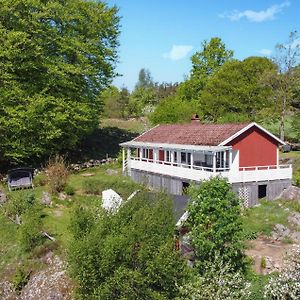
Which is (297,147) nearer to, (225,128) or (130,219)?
(225,128)

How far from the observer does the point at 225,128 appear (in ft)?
105

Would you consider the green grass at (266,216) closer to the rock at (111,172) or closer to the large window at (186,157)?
the large window at (186,157)

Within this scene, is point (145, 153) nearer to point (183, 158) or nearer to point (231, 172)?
point (183, 158)

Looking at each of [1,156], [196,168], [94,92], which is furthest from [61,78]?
[196,168]

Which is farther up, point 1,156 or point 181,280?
point 1,156

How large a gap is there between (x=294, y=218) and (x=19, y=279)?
16.0m

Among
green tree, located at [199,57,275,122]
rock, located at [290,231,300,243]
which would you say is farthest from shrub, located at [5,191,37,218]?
green tree, located at [199,57,275,122]

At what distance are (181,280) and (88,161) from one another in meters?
28.8

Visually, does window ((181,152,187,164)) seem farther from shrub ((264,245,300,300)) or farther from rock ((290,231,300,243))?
shrub ((264,245,300,300))

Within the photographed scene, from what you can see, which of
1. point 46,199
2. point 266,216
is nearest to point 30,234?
point 46,199

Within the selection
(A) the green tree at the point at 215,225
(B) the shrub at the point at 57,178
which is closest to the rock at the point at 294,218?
(A) the green tree at the point at 215,225

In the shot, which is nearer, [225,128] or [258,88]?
[225,128]

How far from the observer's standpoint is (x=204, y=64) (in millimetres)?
65750

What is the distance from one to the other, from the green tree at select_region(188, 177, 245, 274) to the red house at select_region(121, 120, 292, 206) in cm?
882
